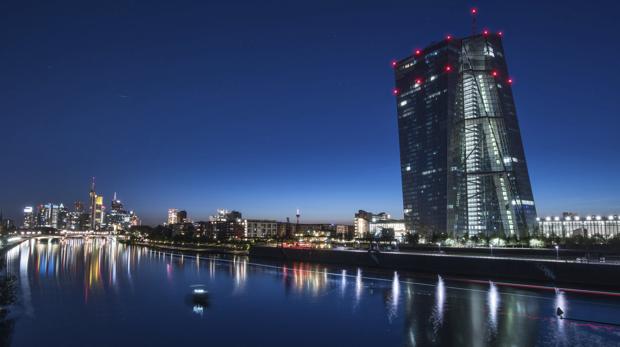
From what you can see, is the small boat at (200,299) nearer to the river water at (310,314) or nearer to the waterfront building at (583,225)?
the river water at (310,314)

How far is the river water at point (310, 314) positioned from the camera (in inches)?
1046

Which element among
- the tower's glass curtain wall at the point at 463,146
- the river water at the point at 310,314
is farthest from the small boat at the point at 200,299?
the tower's glass curtain wall at the point at 463,146

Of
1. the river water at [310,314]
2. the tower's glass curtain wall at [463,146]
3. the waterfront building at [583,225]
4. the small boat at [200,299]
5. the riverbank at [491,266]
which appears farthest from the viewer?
the waterfront building at [583,225]

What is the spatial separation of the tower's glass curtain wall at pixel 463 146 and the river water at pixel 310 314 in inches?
3421

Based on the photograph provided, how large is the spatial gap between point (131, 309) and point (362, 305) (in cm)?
1944

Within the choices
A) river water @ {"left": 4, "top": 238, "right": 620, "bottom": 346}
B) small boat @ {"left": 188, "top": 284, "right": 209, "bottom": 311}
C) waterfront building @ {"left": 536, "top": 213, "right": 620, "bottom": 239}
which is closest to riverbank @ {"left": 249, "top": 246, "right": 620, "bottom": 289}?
river water @ {"left": 4, "top": 238, "right": 620, "bottom": 346}

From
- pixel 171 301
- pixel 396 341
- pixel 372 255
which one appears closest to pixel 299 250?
pixel 372 255

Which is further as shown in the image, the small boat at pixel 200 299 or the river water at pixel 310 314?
the small boat at pixel 200 299

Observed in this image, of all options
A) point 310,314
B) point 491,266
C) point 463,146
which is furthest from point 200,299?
point 463,146

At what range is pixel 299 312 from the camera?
36.1 meters

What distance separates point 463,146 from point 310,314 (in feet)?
380

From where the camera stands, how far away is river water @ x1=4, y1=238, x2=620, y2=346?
1046 inches

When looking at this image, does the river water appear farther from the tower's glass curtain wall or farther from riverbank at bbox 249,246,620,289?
the tower's glass curtain wall

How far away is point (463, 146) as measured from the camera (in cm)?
13900
